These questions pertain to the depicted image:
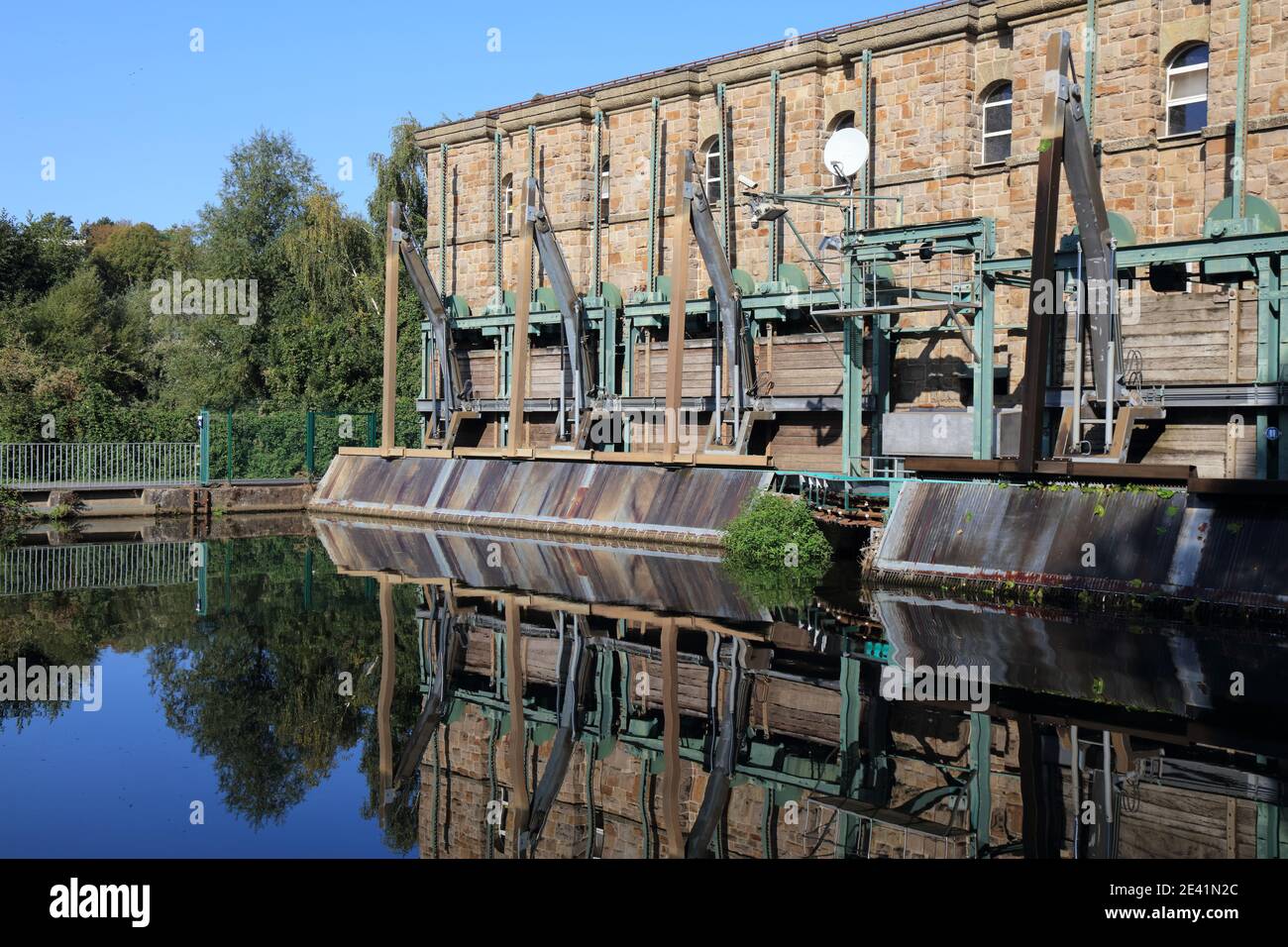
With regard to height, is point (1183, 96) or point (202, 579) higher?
point (1183, 96)

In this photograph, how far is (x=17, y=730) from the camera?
10.5m

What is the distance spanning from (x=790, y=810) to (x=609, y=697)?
3482 mm

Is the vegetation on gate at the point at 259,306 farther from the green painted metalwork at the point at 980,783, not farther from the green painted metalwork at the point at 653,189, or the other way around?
the green painted metalwork at the point at 980,783

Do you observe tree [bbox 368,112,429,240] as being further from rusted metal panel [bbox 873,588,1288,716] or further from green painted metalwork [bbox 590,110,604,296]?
rusted metal panel [bbox 873,588,1288,716]

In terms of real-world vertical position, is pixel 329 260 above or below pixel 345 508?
above

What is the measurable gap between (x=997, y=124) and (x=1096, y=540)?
12.5m

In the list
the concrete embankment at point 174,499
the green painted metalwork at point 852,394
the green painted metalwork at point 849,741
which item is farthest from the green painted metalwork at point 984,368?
the concrete embankment at point 174,499

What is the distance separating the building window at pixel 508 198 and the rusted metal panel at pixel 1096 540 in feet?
65.6

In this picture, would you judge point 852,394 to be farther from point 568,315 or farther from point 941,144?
point 568,315

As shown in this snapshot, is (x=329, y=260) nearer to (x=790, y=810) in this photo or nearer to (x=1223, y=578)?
(x=1223, y=578)

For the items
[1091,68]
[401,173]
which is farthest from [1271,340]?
[401,173]

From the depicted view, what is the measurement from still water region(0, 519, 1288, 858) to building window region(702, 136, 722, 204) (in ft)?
50.4

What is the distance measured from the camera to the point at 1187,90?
23.8m
